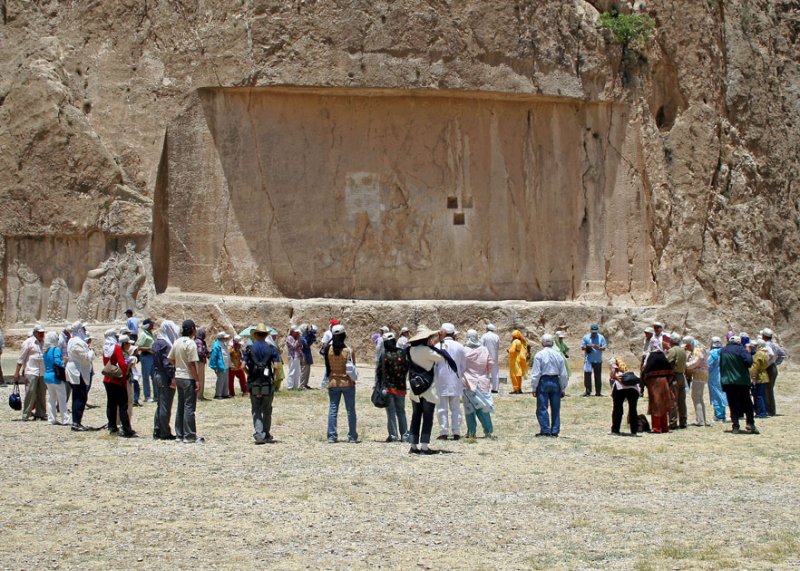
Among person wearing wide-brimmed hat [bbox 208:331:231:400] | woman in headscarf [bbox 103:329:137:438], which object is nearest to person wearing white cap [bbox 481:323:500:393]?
person wearing wide-brimmed hat [bbox 208:331:231:400]

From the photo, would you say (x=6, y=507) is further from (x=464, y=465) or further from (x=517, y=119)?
(x=517, y=119)

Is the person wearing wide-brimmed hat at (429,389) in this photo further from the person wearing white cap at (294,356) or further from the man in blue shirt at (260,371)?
the person wearing white cap at (294,356)

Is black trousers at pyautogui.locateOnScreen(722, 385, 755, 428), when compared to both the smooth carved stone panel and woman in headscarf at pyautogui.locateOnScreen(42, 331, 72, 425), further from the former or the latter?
the smooth carved stone panel

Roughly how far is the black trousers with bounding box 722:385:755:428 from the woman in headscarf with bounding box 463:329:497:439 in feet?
11.0

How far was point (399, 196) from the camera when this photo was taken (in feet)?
96.6

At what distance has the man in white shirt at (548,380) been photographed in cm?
1594

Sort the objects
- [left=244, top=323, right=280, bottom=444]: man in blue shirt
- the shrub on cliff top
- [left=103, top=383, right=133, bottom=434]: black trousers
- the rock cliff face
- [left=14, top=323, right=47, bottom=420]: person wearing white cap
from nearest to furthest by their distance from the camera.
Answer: [left=244, top=323, right=280, bottom=444]: man in blue shirt, [left=103, top=383, right=133, bottom=434]: black trousers, [left=14, top=323, right=47, bottom=420]: person wearing white cap, the rock cliff face, the shrub on cliff top

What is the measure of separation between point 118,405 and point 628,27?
61.9ft

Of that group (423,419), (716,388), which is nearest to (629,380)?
(716,388)

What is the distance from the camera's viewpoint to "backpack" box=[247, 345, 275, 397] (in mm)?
14828

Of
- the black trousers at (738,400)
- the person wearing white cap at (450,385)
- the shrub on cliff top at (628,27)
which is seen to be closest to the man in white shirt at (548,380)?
the person wearing white cap at (450,385)

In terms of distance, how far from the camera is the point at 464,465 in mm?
13664

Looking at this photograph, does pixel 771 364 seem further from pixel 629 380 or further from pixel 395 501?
pixel 395 501

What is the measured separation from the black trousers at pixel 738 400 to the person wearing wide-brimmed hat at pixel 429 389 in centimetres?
457
